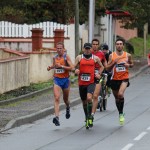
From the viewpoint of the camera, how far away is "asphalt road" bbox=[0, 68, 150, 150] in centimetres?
1340

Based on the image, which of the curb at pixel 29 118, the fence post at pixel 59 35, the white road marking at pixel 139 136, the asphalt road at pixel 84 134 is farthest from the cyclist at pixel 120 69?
the fence post at pixel 59 35

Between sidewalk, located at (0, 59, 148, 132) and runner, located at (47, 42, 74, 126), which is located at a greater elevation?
runner, located at (47, 42, 74, 126)

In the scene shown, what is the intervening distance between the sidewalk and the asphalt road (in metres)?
0.23

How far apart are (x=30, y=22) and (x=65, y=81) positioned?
2299cm

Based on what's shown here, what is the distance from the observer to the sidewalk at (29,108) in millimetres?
16984

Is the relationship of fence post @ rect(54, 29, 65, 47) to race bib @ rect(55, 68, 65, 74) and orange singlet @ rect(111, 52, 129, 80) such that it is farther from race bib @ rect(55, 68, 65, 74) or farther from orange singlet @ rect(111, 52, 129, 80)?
orange singlet @ rect(111, 52, 129, 80)

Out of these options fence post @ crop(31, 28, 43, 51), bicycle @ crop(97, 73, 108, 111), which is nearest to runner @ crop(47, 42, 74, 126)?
bicycle @ crop(97, 73, 108, 111)

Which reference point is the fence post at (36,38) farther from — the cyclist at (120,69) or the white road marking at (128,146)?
the white road marking at (128,146)

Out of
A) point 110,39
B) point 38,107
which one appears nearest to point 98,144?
point 38,107

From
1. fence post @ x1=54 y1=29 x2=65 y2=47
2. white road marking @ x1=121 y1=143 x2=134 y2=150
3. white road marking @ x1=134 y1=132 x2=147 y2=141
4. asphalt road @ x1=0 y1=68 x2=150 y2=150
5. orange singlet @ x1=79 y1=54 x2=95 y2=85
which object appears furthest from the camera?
fence post @ x1=54 y1=29 x2=65 y2=47

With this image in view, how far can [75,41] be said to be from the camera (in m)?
32.1

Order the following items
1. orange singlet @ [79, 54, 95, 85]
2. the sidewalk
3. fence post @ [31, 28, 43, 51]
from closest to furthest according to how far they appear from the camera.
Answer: orange singlet @ [79, 54, 95, 85]
the sidewalk
fence post @ [31, 28, 43, 51]

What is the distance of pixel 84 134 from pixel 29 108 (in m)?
5.01

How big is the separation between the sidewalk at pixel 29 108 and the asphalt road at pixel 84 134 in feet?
0.75
